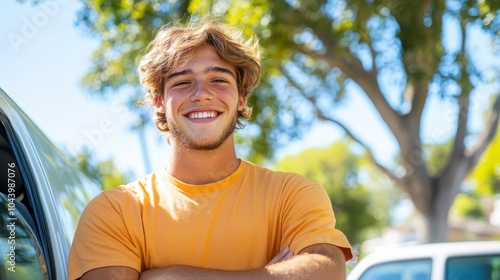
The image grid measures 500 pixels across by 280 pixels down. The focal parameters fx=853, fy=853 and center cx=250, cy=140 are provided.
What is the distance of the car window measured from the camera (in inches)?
216

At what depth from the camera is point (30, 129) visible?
324 cm

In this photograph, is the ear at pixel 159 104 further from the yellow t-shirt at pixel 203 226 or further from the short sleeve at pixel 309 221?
the short sleeve at pixel 309 221

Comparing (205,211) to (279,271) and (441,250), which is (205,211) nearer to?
(279,271)

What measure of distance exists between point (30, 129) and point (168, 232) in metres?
0.78

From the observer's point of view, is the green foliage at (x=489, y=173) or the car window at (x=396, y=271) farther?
the green foliage at (x=489, y=173)

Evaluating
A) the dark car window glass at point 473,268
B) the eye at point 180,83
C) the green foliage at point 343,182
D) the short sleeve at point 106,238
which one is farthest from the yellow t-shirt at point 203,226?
the green foliage at point 343,182

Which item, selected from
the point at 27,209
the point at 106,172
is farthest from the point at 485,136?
the point at 106,172

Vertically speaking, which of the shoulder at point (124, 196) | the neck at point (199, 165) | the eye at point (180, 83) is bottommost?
the shoulder at point (124, 196)

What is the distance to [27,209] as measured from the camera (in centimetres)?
295

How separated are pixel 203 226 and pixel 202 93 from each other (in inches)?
18.8

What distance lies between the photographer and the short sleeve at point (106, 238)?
9.07ft

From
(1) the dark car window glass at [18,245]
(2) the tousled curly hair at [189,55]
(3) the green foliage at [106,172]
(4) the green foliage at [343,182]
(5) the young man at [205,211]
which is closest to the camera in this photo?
(1) the dark car window glass at [18,245]

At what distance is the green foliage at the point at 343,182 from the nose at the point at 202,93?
44.0m

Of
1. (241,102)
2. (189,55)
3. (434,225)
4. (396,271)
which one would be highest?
(189,55)
